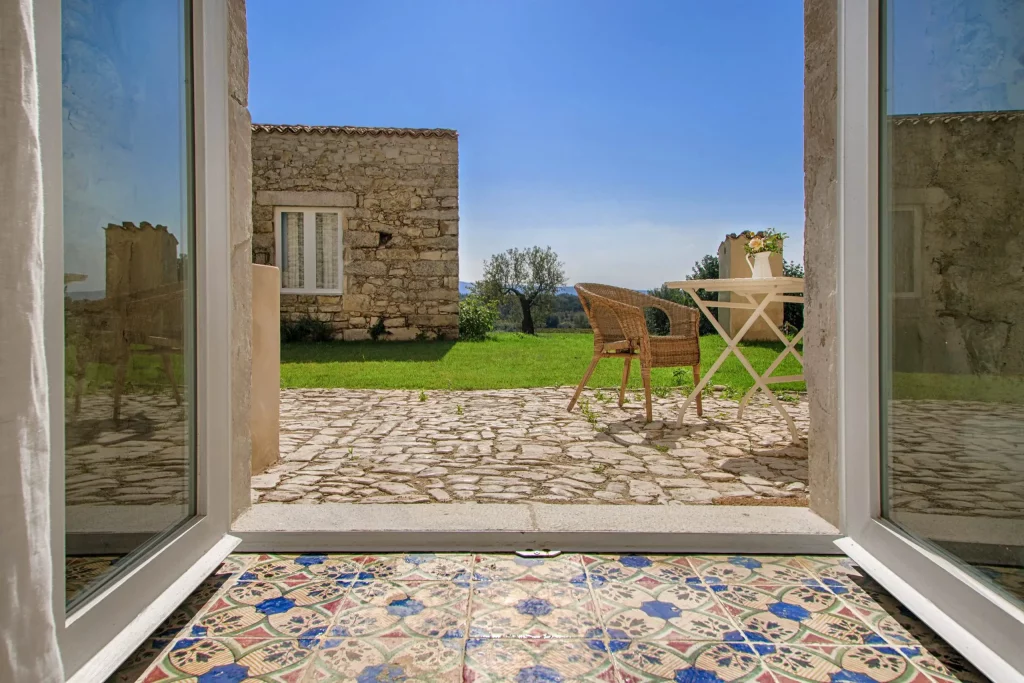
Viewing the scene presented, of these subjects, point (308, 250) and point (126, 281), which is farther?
point (308, 250)

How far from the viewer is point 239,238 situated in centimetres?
193

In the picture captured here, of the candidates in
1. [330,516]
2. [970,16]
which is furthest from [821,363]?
[330,516]

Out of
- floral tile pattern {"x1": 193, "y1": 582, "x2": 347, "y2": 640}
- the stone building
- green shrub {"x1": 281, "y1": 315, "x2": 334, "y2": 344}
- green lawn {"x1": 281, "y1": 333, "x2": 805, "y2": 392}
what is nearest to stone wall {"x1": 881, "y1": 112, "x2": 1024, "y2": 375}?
floral tile pattern {"x1": 193, "y1": 582, "x2": 347, "y2": 640}

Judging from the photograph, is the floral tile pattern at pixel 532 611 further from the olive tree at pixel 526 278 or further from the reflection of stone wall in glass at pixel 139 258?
the olive tree at pixel 526 278

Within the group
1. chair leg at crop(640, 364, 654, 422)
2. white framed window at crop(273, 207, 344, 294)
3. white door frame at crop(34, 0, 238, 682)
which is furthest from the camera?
white framed window at crop(273, 207, 344, 294)

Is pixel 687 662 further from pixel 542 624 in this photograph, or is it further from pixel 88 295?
pixel 88 295

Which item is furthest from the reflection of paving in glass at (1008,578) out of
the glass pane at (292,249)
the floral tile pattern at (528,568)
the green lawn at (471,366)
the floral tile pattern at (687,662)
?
the glass pane at (292,249)

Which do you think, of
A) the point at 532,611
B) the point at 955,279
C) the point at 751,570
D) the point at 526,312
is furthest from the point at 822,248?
the point at 526,312

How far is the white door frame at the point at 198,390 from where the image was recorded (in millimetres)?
1028

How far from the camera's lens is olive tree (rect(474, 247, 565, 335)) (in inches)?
608

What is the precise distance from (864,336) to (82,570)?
1984 millimetres

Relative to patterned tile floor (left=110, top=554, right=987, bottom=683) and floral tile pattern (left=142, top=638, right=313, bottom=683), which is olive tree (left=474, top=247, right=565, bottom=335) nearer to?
patterned tile floor (left=110, top=554, right=987, bottom=683)

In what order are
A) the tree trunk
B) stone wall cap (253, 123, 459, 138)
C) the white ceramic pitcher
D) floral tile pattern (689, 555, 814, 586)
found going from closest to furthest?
floral tile pattern (689, 555, 814, 586) → the white ceramic pitcher → stone wall cap (253, 123, 459, 138) → the tree trunk

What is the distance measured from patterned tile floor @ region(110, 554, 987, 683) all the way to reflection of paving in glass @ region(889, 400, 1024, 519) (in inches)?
11.7
